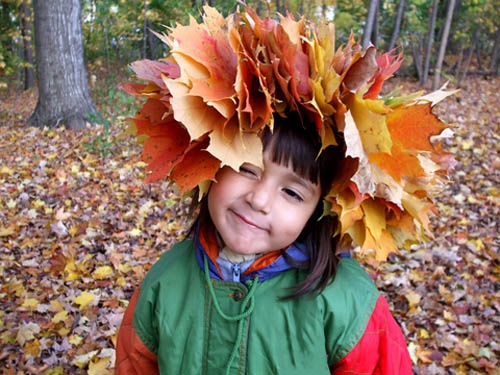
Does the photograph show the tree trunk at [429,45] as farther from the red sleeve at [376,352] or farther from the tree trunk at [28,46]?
the tree trunk at [28,46]

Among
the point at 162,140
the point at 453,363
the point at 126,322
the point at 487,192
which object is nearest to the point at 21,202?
the point at 126,322

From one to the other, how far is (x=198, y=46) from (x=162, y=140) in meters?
0.31

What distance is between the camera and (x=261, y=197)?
4.27 feet

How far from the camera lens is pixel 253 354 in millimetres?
1465

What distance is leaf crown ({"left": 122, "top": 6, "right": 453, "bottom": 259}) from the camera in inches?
44.5

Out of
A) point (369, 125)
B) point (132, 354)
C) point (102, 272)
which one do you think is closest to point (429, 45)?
point (102, 272)

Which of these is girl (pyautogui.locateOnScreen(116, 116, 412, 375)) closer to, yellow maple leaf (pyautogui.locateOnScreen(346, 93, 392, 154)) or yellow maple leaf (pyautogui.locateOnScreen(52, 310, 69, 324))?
yellow maple leaf (pyautogui.locateOnScreen(346, 93, 392, 154))

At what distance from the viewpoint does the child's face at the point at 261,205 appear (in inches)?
52.1

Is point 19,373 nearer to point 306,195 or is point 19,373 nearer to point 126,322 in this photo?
point 126,322

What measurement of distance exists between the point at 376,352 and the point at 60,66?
708cm

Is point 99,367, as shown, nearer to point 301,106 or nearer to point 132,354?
point 132,354

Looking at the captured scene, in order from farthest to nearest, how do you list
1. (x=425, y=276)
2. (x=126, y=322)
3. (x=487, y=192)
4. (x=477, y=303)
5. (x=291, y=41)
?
(x=487, y=192) < (x=425, y=276) < (x=477, y=303) < (x=126, y=322) < (x=291, y=41)

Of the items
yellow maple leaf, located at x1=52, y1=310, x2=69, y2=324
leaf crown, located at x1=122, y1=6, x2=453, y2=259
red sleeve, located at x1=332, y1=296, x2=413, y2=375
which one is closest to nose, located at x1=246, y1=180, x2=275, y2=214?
leaf crown, located at x1=122, y1=6, x2=453, y2=259

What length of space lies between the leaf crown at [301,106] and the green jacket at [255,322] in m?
0.27
